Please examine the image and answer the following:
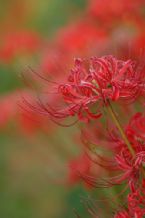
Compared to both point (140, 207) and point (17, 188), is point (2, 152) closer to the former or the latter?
point (17, 188)

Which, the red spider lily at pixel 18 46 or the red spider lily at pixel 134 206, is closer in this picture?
the red spider lily at pixel 134 206

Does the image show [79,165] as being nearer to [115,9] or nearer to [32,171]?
[115,9]

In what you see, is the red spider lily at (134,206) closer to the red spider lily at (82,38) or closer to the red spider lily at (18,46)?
the red spider lily at (82,38)

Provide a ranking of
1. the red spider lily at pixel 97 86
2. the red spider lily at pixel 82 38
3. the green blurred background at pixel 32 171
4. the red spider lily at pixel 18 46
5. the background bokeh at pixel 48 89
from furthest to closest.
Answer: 1. the green blurred background at pixel 32 171
2. the red spider lily at pixel 18 46
3. the red spider lily at pixel 82 38
4. the background bokeh at pixel 48 89
5. the red spider lily at pixel 97 86

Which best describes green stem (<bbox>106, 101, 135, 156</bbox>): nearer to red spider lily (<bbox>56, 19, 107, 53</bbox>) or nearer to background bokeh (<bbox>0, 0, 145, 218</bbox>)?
background bokeh (<bbox>0, 0, 145, 218</bbox>)

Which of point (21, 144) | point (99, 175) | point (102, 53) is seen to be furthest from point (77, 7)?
point (99, 175)

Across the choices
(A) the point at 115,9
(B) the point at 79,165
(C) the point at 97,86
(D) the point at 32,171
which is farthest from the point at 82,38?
(D) the point at 32,171

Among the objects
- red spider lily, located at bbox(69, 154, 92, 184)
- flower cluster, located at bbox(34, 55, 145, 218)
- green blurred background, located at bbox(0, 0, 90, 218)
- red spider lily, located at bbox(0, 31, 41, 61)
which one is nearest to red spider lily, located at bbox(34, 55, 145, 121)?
flower cluster, located at bbox(34, 55, 145, 218)

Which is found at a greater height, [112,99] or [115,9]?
[115,9]

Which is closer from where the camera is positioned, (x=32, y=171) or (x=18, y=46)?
(x=18, y=46)

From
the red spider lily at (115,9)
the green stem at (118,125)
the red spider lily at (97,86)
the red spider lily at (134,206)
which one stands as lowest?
the red spider lily at (134,206)

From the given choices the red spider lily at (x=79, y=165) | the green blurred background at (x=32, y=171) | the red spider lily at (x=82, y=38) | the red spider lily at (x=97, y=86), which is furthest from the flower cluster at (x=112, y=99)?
the green blurred background at (x=32, y=171)
